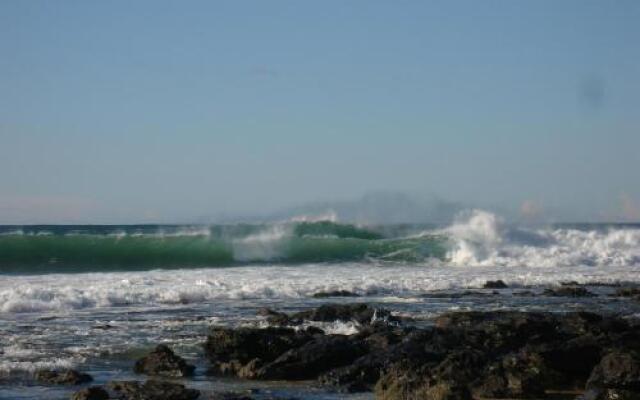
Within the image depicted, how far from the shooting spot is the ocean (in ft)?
44.4

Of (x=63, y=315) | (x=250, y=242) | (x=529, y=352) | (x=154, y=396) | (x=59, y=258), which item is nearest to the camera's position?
(x=154, y=396)

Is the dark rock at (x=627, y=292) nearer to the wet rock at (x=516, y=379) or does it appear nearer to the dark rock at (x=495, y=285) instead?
the dark rock at (x=495, y=285)

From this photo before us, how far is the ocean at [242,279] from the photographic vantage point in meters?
13.5

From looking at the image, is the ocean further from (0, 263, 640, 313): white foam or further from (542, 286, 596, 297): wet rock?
(542, 286, 596, 297): wet rock

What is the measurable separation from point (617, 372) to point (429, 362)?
2.10 m

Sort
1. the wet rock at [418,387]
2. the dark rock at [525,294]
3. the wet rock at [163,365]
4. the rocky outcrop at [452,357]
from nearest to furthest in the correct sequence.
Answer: the wet rock at [418,387] → the rocky outcrop at [452,357] → the wet rock at [163,365] → the dark rock at [525,294]

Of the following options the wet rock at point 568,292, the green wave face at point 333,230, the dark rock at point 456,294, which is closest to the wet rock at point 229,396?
the dark rock at point 456,294

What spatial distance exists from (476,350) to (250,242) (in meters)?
33.6

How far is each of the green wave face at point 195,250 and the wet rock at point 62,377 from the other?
23773 millimetres

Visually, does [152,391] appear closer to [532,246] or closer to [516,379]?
[516,379]

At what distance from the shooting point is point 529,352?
428 inches

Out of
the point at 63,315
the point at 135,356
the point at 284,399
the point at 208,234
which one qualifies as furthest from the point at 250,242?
the point at 284,399

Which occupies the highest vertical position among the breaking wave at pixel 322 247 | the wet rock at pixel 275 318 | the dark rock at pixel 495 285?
the breaking wave at pixel 322 247

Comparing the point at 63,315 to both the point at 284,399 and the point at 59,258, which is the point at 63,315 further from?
the point at 59,258
